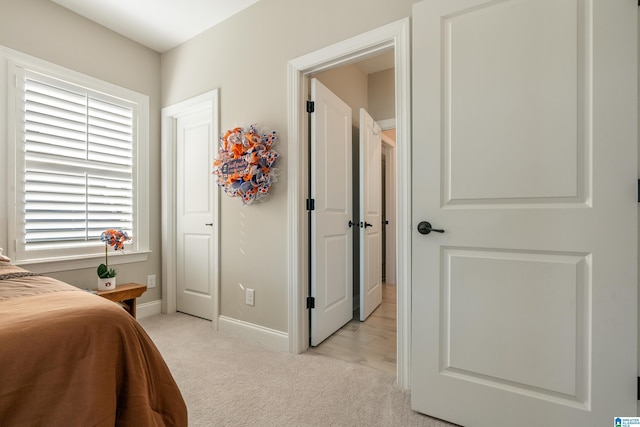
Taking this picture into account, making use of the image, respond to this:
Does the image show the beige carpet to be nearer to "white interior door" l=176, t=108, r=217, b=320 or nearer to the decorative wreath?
"white interior door" l=176, t=108, r=217, b=320

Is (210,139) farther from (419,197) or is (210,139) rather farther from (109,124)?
(419,197)

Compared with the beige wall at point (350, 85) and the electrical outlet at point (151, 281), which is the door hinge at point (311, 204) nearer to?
the beige wall at point (350, 85)

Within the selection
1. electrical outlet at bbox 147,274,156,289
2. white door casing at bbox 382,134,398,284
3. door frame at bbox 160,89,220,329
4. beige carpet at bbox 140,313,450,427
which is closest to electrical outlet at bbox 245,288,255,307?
beige carpet at bbox 140,313,450,427

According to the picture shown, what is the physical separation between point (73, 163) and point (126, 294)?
117 cm

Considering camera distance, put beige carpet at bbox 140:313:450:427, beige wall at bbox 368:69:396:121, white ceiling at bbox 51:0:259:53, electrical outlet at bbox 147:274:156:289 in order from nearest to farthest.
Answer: beige carpet at bbox 140:313:450:427
white ceiling at bbox 51:0:259:53
electrical outlet at bbox 147:274:156:289
beige wall at bbox 368:69:396:121

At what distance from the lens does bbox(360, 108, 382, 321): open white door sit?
2880mm

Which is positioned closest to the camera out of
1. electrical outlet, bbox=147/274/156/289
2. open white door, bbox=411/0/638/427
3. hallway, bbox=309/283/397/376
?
open white door, bbox=411/0/638/427

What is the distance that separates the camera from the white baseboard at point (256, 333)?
2248mm

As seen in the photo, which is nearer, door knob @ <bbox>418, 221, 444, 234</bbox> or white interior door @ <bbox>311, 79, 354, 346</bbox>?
door knob @ <bbox>418, 221, 444, 234</bbox>

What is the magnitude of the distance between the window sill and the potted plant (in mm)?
104

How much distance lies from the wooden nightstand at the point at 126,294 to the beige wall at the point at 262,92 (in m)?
0.75

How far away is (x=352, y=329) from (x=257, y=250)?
3.71ft

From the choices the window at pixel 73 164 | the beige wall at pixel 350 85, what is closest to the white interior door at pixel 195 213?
the window at pixel 73 164

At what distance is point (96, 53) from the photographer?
2670 millimetres
